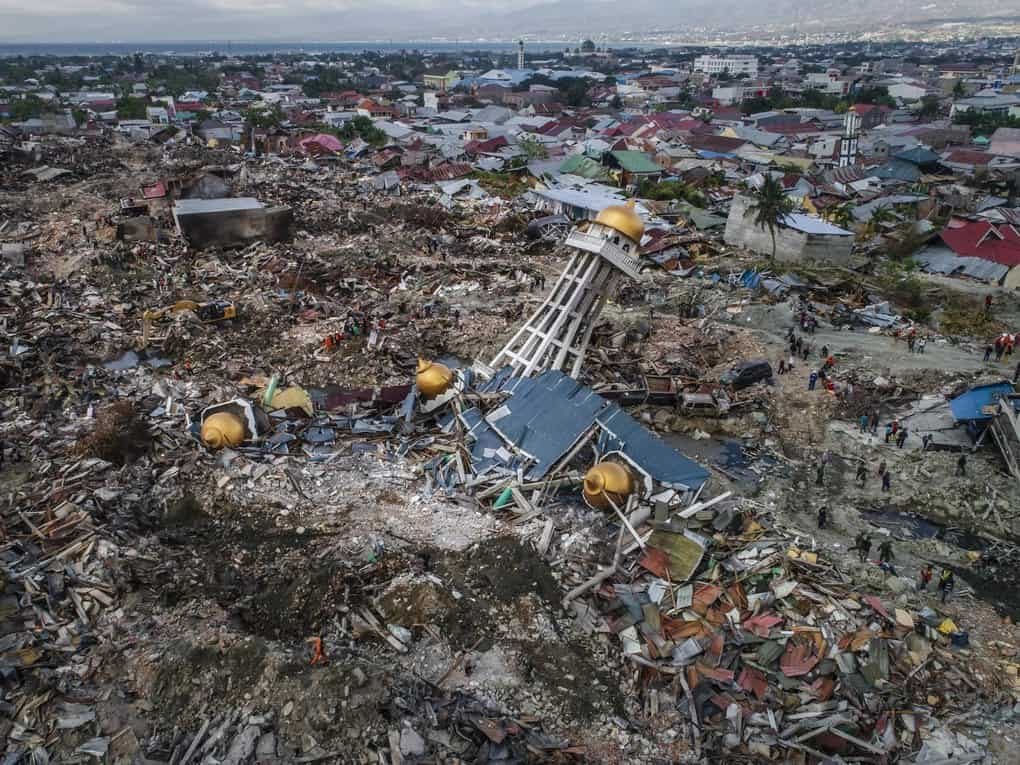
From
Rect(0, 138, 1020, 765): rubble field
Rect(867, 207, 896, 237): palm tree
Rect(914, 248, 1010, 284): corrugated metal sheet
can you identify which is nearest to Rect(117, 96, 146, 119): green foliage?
Rect(0, 138, 1020, 765): rubble field

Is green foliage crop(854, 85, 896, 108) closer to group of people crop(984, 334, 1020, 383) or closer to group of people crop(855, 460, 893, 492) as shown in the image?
group of people crop(984, 334, 1020, 383)

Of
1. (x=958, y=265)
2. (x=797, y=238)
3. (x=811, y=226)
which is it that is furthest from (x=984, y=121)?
(x=797, y=238)

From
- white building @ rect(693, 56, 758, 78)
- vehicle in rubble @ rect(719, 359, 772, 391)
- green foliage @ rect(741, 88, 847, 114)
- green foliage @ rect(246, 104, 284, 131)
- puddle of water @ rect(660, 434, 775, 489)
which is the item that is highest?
white building @ rect(693, 56, 758, 78)

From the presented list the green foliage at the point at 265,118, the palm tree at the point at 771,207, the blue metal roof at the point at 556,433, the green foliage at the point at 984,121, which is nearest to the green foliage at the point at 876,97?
the green foliage at the point at 984,121

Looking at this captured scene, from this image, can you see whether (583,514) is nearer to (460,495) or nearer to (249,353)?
(460,495)

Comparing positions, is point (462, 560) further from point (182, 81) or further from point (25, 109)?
point (182, 81)

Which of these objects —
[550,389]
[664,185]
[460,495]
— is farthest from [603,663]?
[664,185]

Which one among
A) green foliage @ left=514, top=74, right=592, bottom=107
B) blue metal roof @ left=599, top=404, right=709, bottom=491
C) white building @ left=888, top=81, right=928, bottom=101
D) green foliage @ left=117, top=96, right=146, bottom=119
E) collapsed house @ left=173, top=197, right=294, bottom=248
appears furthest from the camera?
white building @ left=888, top=81, right=928, bottom=101
